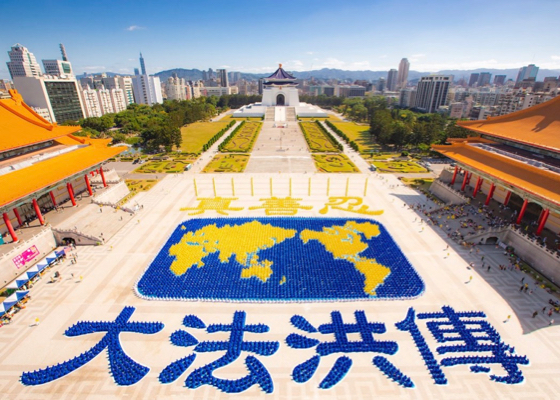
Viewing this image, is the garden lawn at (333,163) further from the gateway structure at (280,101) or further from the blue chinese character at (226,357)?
the gateway structure at (280,101)

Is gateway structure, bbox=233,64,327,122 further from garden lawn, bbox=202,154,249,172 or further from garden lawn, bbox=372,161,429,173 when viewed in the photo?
garden lawn, bbox=372,161,429,173

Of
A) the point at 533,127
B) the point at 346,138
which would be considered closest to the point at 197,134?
the point at 346,138

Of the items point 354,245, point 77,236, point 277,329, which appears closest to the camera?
point 277,329

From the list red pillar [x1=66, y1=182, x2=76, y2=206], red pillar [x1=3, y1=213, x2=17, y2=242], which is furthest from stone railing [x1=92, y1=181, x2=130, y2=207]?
red pillar [x1=3, y1=213, x2=17, y2=242]

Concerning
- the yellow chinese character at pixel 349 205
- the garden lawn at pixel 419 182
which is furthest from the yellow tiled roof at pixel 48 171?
the garden lawn at pixel 419 182

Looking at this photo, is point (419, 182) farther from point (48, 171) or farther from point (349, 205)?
point (48, 171)

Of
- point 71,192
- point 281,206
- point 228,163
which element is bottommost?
point 281,206

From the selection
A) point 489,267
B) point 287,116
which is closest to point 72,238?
point 489,267

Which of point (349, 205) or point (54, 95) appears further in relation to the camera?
point (54, 95)
